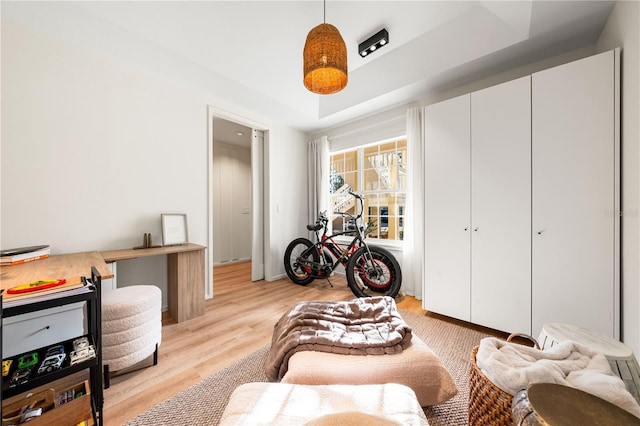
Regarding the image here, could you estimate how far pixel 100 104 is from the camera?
2137mm

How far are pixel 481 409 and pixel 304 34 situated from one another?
285 centimetres

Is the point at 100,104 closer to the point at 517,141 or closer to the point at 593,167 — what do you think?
the point at 517,141

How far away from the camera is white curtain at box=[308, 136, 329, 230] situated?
3.90m

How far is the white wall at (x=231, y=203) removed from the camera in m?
4.75

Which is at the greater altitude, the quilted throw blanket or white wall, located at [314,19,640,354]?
white wall, located at [314,19,640,354]

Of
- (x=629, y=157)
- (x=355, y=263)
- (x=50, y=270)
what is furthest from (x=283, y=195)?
(x=629, y=157)

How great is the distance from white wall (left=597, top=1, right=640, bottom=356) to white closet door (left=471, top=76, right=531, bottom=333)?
1.51 feet

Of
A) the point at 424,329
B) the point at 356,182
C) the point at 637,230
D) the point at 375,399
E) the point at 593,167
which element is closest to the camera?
the point at 375,399

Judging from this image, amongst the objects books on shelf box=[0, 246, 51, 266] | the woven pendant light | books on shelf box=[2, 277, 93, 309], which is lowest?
books on shelf box=[2, 277, 93, 309]

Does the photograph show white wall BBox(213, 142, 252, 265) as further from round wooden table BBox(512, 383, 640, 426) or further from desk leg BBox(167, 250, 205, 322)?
round wooden table BBox(512, 383, 640, 426)

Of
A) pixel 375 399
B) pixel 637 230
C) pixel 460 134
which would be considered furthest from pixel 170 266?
pixel 637 230

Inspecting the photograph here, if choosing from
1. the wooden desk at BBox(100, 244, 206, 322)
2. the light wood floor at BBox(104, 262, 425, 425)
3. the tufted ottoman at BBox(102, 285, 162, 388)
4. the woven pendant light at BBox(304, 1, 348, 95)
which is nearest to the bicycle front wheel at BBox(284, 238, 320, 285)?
the light wood floor at BBox(104, 262, 425, 425)

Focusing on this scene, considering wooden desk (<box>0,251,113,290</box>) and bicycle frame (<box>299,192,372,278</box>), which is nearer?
wooden desk (<box>0,251,113,290</box>)

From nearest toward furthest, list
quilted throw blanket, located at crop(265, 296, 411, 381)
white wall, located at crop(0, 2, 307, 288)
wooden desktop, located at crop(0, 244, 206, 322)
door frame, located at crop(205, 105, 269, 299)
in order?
quilted throw blanket, located at crop(265, 296, 411, 381) < white wall, located at crop(0, 2, 307, 288) < wooden desktop, located at crop(0, 244, 206, 322) < door frame, located at crop(205, 105, 269, 299)
